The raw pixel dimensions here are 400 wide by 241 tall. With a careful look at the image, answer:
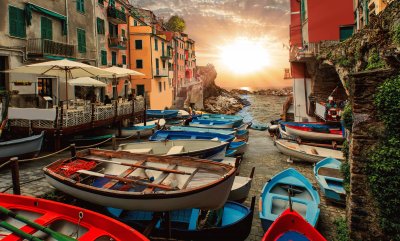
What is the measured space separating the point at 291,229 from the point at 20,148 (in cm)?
998

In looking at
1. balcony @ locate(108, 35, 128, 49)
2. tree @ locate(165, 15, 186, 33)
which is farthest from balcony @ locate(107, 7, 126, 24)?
tree @ locate(165, 15, 186, 33)

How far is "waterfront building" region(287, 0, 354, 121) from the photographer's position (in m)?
22.7

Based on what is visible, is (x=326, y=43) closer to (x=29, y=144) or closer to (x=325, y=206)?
(x=325, y=206)

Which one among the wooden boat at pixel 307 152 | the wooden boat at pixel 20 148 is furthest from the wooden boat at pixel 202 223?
the wooden boat at pixel 307 152

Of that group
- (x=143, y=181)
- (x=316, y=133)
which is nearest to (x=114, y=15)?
(x=316, y=133)

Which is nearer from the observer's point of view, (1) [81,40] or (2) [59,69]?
(2) [59,69]

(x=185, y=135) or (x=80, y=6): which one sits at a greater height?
(x=80, y=6)

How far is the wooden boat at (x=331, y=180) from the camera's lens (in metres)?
9.57

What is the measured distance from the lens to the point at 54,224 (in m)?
5.63

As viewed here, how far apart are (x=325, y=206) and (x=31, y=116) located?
511 inches

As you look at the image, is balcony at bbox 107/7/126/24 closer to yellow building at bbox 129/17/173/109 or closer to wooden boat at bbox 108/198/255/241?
yellow building at bbox 129/17/173/109

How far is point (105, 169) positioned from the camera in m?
8.39

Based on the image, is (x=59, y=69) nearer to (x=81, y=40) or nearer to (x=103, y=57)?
(x=81, y=40)

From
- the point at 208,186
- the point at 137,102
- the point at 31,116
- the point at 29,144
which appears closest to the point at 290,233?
the point at 208,186
